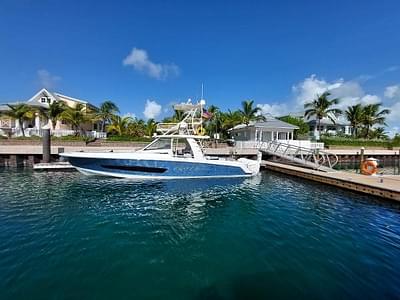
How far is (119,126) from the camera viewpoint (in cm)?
3195

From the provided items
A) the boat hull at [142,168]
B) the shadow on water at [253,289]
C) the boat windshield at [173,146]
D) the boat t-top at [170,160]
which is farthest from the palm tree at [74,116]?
the shadow on water at [253,289]

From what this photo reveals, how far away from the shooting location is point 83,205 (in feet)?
28.6

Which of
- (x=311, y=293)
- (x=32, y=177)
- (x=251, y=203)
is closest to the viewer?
(x=311, y=293)

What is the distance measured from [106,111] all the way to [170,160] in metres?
24.0

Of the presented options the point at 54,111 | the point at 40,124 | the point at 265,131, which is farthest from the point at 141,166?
the point at 40,124

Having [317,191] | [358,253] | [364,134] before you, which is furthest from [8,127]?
[364,134]

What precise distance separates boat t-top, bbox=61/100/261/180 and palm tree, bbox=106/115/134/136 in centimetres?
1926

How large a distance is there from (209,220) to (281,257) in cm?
276

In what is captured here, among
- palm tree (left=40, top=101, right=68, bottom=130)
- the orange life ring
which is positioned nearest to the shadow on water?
the orange life ring

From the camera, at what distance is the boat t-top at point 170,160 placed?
42.4 feet

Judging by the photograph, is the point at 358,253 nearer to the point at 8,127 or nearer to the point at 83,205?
the point at 83,205

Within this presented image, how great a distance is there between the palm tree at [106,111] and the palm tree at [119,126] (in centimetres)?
78

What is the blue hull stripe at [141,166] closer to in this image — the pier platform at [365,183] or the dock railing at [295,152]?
the pier platform at [365,183]

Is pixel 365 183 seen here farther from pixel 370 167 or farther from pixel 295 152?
pixel 295 152
